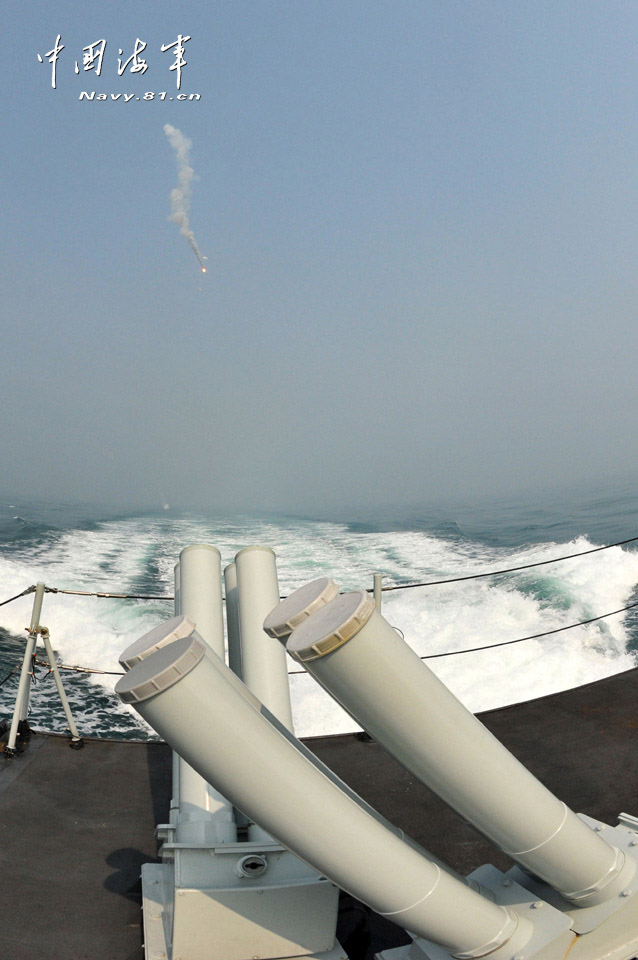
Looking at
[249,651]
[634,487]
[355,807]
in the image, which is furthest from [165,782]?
[634,487]

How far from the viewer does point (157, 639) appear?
2572 mm

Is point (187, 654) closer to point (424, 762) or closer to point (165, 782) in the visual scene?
point (424, 762)

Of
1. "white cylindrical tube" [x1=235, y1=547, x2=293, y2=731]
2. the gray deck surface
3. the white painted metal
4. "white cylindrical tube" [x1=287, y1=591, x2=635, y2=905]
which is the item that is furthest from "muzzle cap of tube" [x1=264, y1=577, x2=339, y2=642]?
the white painted metal

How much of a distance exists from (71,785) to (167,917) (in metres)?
1.74

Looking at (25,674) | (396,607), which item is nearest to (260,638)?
(25,674)

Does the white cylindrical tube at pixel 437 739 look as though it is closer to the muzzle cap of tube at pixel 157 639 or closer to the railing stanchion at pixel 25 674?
the muzzle cap of tube at pixel 157 639

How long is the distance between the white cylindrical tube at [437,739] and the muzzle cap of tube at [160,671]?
0.30 meters

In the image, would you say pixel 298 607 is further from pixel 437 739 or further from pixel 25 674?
pixel 25 674

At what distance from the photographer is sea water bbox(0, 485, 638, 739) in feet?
36.6

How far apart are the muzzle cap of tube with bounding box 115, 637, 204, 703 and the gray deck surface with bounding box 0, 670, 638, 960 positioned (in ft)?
5.60

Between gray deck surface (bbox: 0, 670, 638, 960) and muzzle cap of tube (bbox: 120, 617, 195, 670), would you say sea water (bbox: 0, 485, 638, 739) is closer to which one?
gray deck surface (bbox: 0, 670, 638, 960)

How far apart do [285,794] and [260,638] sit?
1.42 m

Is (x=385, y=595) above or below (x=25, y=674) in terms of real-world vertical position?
below

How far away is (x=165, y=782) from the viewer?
15.3 ft
